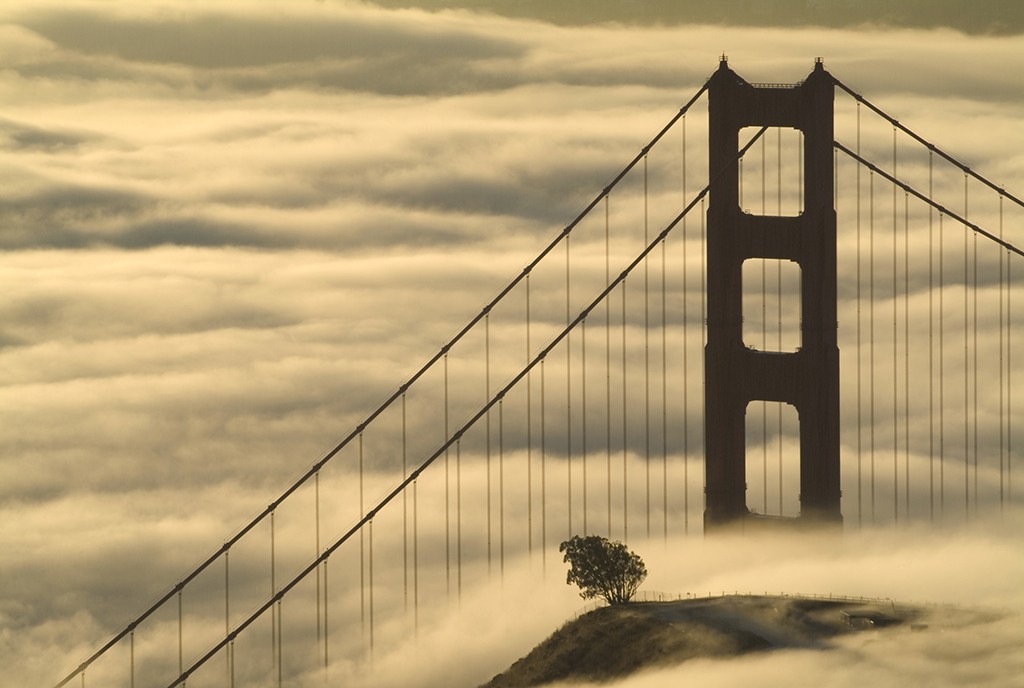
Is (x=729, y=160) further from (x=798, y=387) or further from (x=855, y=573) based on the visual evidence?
(x=855, y=573)

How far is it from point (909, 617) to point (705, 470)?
11.7 metres

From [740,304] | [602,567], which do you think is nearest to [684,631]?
[602,567]

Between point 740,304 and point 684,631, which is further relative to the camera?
point 740,304

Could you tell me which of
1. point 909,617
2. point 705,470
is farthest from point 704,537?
point 909,617

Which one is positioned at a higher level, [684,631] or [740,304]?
[740,304]

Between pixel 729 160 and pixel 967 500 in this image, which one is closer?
pixel 729 160

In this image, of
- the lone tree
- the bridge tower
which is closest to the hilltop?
the lone tree

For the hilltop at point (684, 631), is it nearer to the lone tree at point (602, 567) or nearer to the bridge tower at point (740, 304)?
the lone tree at point (602, 567)

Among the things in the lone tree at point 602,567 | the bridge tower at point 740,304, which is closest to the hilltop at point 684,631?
the lone tree at point 602,567

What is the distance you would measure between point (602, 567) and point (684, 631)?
5332mm

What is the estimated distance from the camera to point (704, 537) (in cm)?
9900

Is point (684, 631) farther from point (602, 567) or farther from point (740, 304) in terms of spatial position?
point (740, 304)

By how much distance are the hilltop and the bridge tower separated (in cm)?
589

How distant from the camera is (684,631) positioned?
299 feet
